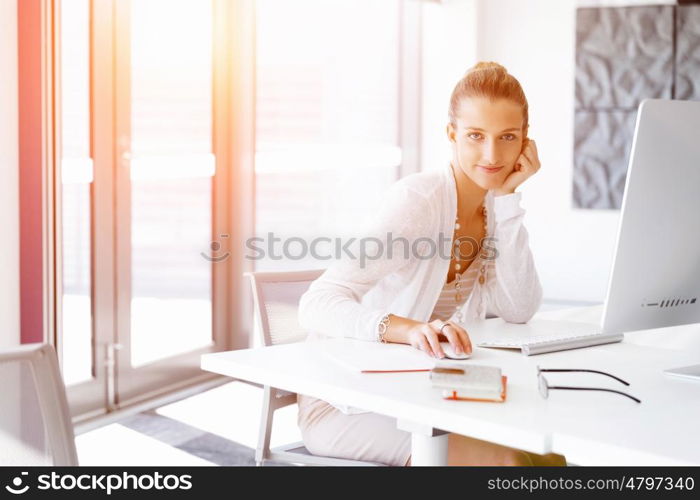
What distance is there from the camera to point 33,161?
336 cm

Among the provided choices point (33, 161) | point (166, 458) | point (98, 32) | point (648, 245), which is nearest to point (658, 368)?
point (648, 245)

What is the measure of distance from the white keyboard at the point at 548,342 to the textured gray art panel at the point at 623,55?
413cm

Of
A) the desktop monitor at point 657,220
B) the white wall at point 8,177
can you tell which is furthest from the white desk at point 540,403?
the white wall at point 8,177

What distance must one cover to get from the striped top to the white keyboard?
32 centimetres

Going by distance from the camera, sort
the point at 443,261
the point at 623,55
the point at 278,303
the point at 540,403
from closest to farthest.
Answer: the point at 540,403, the point at 443,261, the point at 278,303, the point at 623,55

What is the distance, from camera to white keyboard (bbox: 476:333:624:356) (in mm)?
1778

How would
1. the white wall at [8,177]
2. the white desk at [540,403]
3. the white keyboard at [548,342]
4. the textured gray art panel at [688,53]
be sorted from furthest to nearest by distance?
the textured gray art panel at [688,53] < the white wall at [8,177] < the white keyboard at [548,342] < the white desk at [540,403]

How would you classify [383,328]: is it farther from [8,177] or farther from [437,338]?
[8,177]

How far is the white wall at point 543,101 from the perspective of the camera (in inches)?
231

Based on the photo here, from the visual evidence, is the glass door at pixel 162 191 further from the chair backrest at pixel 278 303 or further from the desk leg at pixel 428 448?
the desk leg at pixel 428 448

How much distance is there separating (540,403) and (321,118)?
4.21 m

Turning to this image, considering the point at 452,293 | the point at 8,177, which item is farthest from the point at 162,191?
the point at 452,293

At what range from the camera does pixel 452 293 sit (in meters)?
2.27

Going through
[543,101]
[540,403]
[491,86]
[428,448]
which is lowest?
[428,448]
